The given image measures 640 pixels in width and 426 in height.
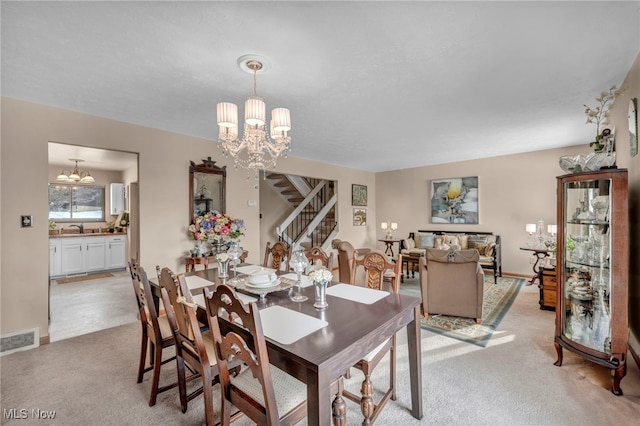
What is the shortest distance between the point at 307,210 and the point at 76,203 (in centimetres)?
562

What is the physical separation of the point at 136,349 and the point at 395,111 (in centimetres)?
373

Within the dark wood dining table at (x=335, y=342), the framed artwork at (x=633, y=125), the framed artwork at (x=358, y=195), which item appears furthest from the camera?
the framed artwork at (x=358, y=195)

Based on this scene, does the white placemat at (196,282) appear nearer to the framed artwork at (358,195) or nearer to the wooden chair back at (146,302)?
the wooden chair back at (146,302)

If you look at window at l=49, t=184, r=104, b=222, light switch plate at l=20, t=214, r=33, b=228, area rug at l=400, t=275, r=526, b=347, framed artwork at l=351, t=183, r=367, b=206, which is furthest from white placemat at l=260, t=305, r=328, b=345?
window at l=49, t=184, r=104, b=222

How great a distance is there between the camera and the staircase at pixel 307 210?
24.2ft

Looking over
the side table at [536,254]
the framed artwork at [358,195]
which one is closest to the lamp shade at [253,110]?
the side table at [536,254]

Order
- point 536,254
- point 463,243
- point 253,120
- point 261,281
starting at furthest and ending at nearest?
point 463,243, point 536,254, point 253,120, point 261,281

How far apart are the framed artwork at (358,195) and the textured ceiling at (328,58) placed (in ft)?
12.0

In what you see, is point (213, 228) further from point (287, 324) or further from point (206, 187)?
point (287, 324)

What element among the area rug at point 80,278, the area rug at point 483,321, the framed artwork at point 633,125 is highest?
the framed artwork at point 633,125

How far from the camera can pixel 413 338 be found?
1.81 m

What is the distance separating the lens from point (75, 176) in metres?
5.90

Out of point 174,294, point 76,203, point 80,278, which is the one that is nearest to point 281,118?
point 174,294

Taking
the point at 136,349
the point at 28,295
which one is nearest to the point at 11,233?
the point at 28,295
